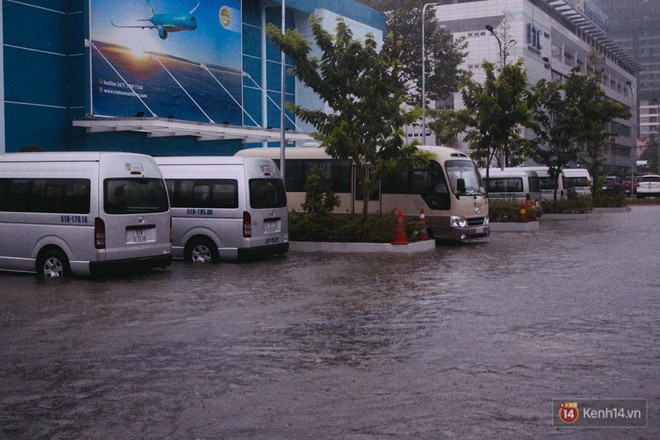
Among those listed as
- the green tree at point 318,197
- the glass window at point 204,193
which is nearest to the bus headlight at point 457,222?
the green tree at point 318,197

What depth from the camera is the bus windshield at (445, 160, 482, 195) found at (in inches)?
918

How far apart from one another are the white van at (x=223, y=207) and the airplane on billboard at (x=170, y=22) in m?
15.0

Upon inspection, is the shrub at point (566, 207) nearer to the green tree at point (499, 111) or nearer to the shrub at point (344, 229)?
the green tree at point (499, 111)

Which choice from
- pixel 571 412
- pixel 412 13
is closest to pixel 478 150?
pixel 571 412

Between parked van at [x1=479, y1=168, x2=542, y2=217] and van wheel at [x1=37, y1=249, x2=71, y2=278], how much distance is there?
917 inches

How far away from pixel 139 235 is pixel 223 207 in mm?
3071

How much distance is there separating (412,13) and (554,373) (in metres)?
64.1

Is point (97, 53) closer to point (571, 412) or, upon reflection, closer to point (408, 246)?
point (408, 246)

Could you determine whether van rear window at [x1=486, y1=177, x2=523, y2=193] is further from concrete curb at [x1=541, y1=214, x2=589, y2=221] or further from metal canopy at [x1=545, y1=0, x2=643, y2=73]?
metal canopy at [x1=545, y1=0, x2=643, y2=73]

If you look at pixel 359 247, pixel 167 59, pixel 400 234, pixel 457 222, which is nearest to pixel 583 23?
pixel 167 59

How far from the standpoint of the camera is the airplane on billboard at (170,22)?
32.8 metres

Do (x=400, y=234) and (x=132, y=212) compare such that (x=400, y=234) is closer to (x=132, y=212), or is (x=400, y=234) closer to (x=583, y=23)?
(x=132, y=212)

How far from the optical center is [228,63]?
37.7 metres

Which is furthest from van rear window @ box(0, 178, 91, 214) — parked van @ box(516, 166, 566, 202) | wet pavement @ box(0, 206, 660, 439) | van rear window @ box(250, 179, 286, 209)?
parked van @ box(516, 166, 566, 202)
